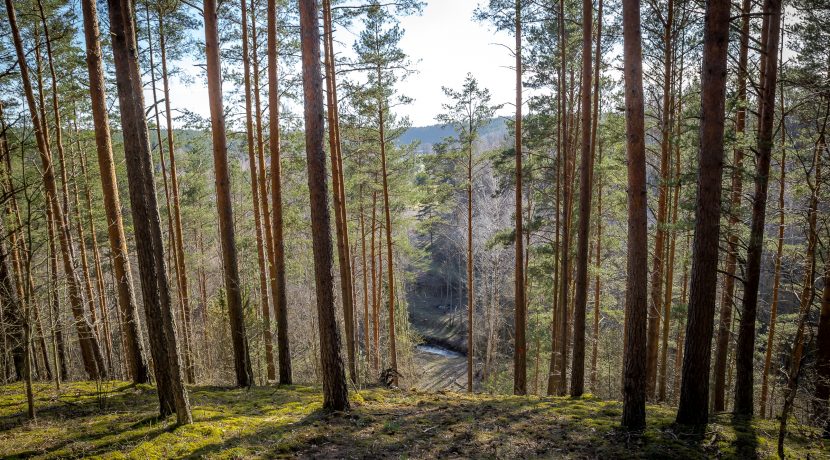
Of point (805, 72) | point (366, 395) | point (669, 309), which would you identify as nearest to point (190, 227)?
point (366, 395)

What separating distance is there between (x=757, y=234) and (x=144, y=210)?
338 inches

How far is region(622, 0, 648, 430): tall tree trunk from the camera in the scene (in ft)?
18.7

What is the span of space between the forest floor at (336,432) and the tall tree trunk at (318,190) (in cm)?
101

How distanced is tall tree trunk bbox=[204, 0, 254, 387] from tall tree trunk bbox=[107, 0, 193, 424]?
7.77 ft

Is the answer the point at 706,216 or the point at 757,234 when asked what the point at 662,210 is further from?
the point at 706,216

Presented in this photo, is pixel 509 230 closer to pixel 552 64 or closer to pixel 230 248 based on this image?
pixel 552 64

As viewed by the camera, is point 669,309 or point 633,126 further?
point 669,309

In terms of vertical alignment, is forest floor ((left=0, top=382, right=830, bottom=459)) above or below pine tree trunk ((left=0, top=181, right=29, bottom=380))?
below

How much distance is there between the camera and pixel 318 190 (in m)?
6.04

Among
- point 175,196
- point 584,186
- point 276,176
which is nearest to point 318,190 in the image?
point 276,176

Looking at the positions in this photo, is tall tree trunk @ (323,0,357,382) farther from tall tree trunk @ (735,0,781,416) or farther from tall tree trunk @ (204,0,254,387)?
tall tree trunk @ (735,0,781,416)

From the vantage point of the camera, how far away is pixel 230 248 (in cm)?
772

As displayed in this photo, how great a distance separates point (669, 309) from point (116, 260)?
12.1 meters

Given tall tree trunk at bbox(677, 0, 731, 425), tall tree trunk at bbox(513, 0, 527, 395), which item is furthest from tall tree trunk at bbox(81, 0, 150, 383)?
tall tree trunk at bbox(677, 0, 731, 425)
